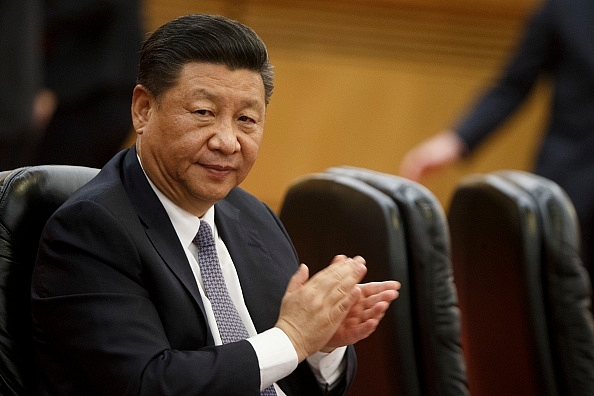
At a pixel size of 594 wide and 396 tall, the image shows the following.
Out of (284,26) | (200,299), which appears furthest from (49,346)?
(284,26)

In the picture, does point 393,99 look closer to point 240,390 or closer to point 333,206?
point 333,206

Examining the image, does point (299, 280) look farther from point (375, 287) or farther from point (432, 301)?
point (432, 301)

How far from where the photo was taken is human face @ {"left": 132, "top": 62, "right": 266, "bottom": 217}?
1.76 m

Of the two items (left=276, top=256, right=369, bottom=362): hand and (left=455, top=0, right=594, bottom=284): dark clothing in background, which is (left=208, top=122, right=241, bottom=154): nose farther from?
(left=455, top=0, right=594, bottom=284): dark clothing in background

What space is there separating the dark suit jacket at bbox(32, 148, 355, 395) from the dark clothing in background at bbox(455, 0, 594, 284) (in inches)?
95.4

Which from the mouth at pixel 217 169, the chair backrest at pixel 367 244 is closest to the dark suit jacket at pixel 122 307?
the mouth at pixel 217 169

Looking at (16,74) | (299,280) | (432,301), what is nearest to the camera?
(299,280)

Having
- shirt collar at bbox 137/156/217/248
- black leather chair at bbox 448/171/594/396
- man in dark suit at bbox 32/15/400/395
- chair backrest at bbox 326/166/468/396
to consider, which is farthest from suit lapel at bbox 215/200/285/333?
black leather chair at bbox 448/171/594/396

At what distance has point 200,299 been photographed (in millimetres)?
1771

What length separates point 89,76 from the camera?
13.9ft

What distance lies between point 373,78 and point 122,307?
13.9 ft

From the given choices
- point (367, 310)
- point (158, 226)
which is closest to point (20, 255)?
point (158, 226)

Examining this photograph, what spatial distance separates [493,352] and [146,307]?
1.17 m

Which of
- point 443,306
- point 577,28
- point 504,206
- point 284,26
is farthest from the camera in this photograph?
point 284,26
